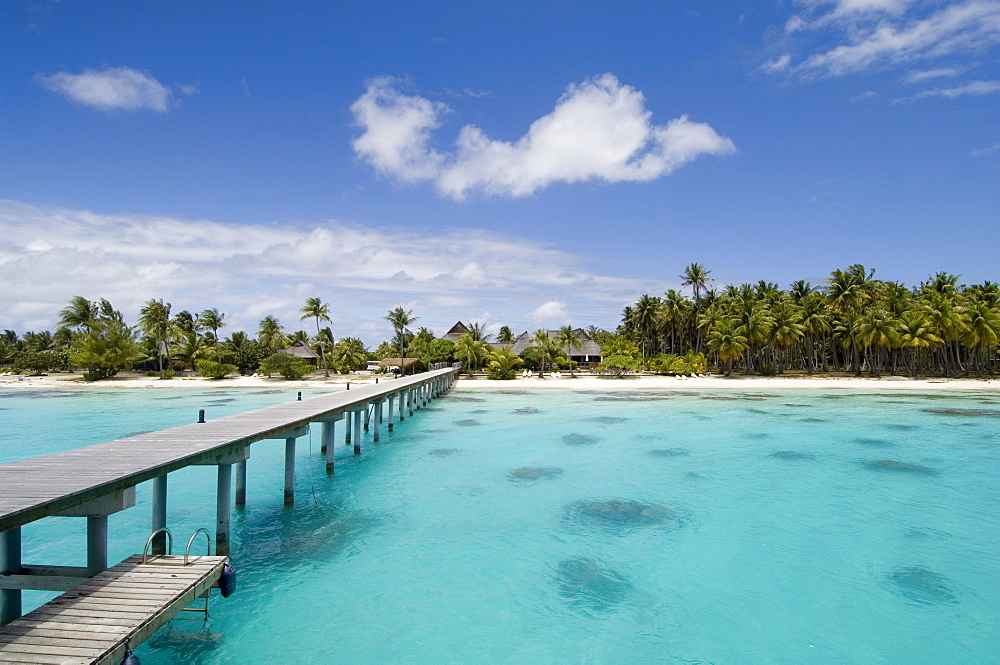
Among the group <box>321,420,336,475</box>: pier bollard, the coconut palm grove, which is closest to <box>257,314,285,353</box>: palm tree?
the coconut palm grove

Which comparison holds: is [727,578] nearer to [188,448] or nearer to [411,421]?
[188,448]

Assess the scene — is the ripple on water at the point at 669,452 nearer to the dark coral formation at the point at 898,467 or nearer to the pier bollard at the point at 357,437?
the dark coral formation at the point at 898,467

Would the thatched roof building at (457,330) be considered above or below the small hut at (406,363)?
above

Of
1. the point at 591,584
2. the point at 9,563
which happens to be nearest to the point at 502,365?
the point at 591,584

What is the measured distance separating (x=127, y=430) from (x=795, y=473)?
23.0m

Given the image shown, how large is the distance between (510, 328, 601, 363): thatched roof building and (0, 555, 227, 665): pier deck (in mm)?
49796

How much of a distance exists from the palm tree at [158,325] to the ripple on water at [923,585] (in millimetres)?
A: 56530

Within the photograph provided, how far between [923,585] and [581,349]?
166ft

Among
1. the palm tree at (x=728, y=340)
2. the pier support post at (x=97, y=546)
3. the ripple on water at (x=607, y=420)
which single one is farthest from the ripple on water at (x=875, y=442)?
the palm tree at (x=728, y=340)

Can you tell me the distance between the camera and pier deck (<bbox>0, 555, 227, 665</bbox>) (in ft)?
13.9

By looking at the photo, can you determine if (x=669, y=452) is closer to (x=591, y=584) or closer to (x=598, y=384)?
(x=591, y=584)

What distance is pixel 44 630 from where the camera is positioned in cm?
446

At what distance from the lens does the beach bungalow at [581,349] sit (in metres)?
57.5

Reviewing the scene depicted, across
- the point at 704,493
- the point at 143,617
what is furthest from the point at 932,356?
the point at 143,617
